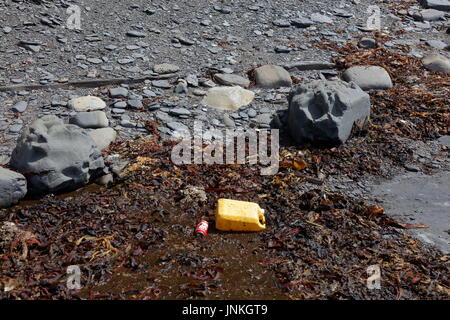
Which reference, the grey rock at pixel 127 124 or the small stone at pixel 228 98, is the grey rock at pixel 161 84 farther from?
the grey rock at pixel 127 124

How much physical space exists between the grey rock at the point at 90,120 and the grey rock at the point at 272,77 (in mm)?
2059

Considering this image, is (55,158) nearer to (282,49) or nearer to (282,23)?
(282,49)

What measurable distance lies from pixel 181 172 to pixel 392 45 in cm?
447

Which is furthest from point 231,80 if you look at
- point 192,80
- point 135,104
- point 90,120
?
point 90,120

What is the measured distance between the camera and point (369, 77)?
7117 millimetres

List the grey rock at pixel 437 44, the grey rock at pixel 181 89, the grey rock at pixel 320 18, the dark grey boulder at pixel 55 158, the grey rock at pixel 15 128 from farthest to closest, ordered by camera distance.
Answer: the grey rock at pixel 320 18 < the grey rock at pixel 437 44 < the grey rock at pixel 181 89 < the grey rock at pixel 15 128 < the dark grey boulder at pixel 55 158

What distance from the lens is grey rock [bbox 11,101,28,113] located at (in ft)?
20.2

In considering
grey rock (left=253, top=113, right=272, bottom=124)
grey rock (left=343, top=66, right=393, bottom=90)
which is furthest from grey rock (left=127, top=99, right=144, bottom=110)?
grey rock (left=343, top=66, right=393, bottom=90)

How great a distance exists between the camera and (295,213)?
15.8 feet

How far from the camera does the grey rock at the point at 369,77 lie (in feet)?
23.1

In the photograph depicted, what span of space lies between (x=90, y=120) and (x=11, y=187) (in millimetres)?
1436

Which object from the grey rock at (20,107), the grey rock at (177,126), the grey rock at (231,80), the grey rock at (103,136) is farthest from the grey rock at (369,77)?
the grey rock at (20,107)

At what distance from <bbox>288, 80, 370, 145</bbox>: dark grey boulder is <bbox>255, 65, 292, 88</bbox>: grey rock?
3.50 feet

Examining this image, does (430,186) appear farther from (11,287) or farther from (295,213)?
(11,287)
